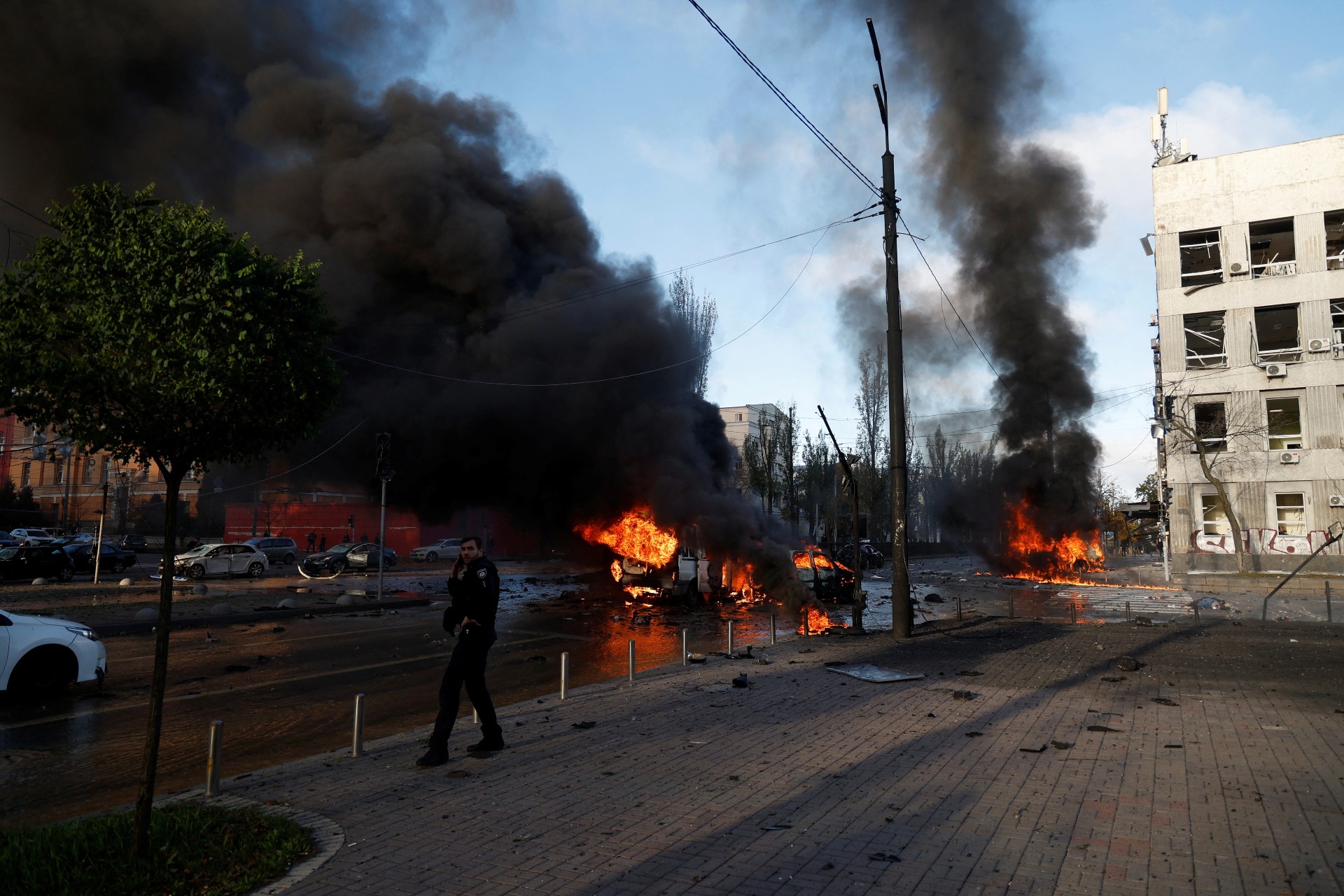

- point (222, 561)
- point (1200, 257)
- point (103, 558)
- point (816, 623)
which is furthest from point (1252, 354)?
point (103, 558)

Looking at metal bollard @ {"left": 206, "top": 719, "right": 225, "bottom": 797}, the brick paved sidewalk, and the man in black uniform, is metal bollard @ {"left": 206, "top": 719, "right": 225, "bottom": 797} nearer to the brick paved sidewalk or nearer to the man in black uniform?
the brick paved sidewalk

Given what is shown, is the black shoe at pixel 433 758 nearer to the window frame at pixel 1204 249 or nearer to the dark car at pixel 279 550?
the window frame at pixel 1204 249

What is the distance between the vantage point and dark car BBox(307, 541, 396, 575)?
98.6ft

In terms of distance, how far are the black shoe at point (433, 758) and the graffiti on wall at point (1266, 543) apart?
2903 centimetres

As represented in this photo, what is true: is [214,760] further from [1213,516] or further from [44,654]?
[1213,516]

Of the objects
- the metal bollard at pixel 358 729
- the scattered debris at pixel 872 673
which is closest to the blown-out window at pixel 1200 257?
the scattered debris at pixel 872 673

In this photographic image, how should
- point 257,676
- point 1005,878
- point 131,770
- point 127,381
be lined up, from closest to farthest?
point 1005,878 < point 127,381 < point 131,770 < point 257,676

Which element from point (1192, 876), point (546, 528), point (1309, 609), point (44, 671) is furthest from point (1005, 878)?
point (546, 528)

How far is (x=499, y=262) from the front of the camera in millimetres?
27031

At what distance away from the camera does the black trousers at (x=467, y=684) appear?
5367 mm

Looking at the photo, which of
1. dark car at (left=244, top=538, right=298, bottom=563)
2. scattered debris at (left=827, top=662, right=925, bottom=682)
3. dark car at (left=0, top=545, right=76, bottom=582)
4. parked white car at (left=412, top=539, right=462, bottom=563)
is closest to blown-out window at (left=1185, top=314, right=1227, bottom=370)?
scattered debris at (left=827, top=662, right=925, bottom=682)

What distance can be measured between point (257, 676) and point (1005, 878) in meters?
9.07

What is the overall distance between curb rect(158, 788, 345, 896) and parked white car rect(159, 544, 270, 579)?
25819mm

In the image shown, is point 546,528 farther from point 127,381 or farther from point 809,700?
point 127,381
